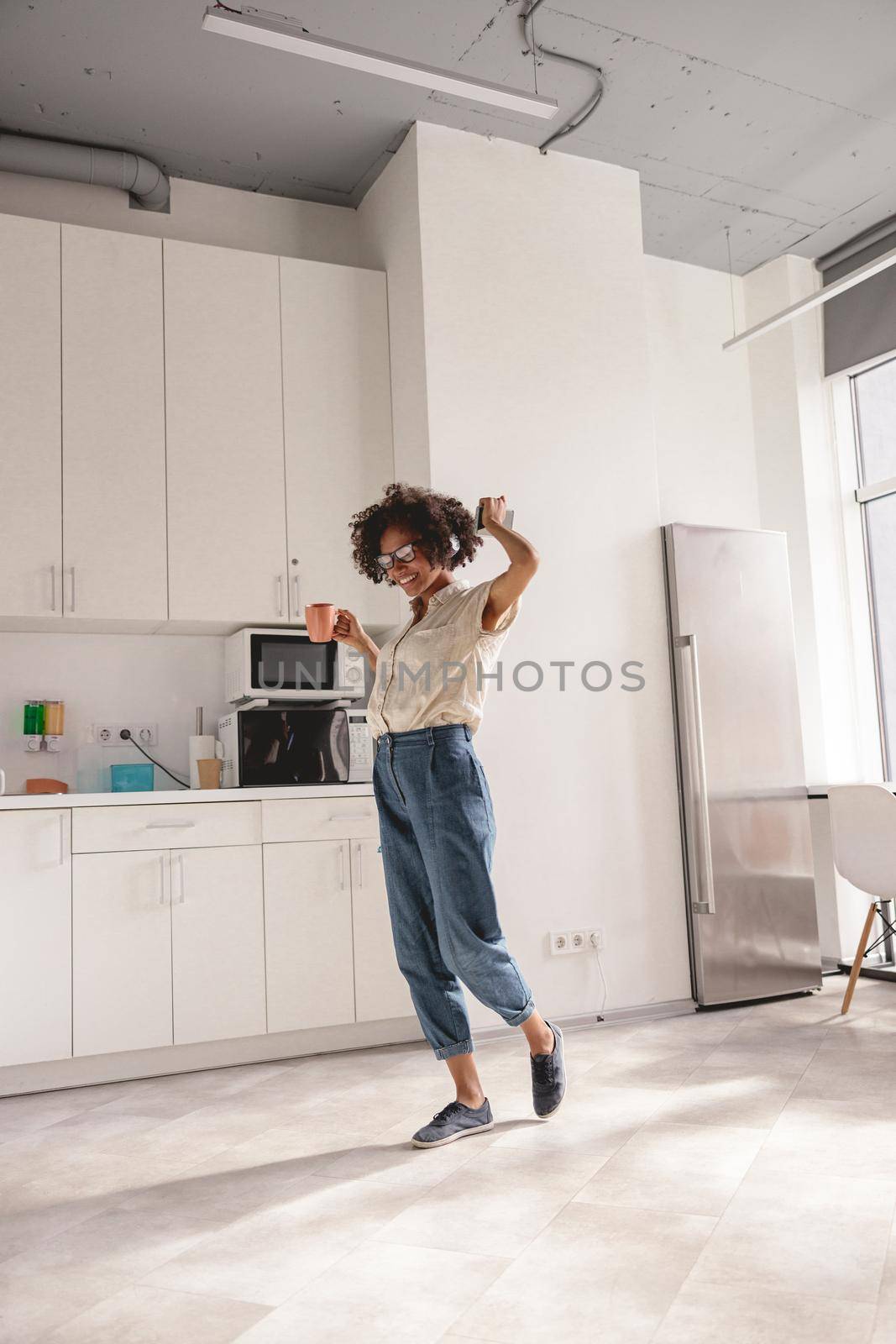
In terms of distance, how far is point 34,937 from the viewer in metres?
3.19

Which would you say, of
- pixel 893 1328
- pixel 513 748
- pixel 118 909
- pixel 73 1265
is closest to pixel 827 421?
pixel 513 748

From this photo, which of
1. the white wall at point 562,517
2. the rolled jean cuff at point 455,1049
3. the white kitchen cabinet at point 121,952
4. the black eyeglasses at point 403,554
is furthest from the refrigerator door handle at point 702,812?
the white kitchen cabinet at point 121,952

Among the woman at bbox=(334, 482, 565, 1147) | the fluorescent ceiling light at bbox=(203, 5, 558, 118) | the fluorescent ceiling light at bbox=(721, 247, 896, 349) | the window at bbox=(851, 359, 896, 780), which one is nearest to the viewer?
the woman at bbox=(334, 482, 565, 1147)

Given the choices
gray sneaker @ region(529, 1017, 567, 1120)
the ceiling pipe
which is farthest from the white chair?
the ceiling pipe

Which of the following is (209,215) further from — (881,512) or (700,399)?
(881,512)

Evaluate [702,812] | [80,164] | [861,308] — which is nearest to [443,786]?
[702,812]

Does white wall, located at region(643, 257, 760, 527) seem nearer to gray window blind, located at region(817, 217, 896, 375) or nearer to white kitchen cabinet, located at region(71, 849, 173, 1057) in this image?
gray window blind, located at region(817, 217, 896, 375)

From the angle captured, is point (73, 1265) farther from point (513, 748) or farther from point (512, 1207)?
point (513, 748)

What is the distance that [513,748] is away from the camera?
3760 mm

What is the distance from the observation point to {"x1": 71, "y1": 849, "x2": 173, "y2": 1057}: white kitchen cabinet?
3.24 metres

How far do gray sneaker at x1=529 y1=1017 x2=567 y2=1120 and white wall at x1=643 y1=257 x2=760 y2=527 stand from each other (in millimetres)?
2881

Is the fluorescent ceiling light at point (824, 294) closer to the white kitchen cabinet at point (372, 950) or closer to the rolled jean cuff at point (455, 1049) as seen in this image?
the white kitchen cabinet at point (372, 950)

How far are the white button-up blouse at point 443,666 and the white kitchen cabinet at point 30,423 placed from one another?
1.60m

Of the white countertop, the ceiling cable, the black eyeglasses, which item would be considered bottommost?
the white countertop
